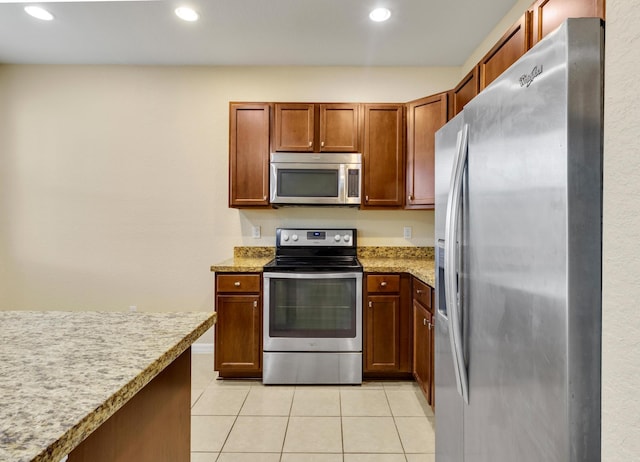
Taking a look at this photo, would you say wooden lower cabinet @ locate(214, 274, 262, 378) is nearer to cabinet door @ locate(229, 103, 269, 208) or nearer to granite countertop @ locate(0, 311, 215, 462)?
cabinet door @ locate(229, 103, 269, 208)

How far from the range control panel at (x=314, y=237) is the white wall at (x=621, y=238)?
8.44ft

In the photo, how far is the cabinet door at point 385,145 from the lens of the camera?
117 inches

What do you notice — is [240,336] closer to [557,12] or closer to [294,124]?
[294,124]

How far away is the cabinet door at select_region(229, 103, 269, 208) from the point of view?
295 cm

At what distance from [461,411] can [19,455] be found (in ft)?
4.16

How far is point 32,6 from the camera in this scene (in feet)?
8.05

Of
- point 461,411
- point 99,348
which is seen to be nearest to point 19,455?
point 99,348

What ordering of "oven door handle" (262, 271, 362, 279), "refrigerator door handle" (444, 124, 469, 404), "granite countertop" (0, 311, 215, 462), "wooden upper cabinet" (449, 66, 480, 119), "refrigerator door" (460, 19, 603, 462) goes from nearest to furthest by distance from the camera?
"granite countertop" (0, 311, 215, 462) → "refrigerator door" (460, 19, 603, 462) → "refrigerator door handle" (444, 124, 469, 404) → "wooden upper cabinet" (449, 66, 480, 119) → "oven door handle" (262, 271, 362, 279)

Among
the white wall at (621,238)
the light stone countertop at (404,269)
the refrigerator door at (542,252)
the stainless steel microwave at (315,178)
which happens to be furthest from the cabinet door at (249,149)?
the white wall at (621,238)

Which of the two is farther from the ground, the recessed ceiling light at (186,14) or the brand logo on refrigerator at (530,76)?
the recessed ceiling light at (186,14)

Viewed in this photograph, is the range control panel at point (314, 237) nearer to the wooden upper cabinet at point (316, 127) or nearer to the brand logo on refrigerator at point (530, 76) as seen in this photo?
Answer: the wooden upper cabinet at point (316, 127)

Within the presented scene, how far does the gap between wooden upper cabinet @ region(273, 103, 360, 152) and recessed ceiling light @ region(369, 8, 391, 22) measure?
2.13 ft

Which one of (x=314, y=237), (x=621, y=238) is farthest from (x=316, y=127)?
(x=621, y=238)

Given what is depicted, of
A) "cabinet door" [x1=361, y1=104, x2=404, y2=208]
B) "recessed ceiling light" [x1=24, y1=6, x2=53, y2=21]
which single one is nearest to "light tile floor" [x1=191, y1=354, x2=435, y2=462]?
"cabinet door" [x1=361, y1=104, x2=404, y2=208]
